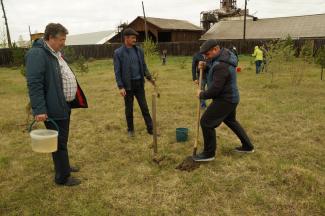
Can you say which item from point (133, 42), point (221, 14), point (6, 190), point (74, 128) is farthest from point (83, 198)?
point (221, 14)

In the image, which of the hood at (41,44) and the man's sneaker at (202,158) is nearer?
the hood at (41,44)

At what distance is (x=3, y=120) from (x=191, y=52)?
2637 cm

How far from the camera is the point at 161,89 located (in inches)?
471

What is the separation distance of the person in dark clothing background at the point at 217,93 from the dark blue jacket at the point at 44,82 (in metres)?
1.87

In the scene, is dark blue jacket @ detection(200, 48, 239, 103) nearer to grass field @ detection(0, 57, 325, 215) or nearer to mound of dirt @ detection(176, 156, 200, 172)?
mound of dirt @ detection(176, 156, 200, 172)

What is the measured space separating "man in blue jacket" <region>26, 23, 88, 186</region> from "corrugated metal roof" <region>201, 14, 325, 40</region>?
3318 cm

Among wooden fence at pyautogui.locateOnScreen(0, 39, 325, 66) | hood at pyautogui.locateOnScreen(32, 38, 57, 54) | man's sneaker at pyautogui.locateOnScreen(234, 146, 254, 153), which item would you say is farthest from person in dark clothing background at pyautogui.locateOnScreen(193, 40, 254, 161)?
wooden fence at pyautogui.locateOnScreen(0, 39, 325, 66)

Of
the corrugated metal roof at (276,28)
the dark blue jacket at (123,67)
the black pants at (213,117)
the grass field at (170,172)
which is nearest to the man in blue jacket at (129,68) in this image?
the dark blue jacket at (123,67)

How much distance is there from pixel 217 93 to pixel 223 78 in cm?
22

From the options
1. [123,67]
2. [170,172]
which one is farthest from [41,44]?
[170,172]

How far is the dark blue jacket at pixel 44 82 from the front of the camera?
350cm

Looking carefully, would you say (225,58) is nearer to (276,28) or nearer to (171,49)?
(171,49)

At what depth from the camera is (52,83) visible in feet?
11.9

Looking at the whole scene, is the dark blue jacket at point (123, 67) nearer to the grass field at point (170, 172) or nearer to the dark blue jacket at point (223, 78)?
the grass field at point (170, 172)
